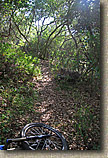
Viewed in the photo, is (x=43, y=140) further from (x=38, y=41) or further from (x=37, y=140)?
(x=38, y=41)

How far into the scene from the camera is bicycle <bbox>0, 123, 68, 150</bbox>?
3.66 feet

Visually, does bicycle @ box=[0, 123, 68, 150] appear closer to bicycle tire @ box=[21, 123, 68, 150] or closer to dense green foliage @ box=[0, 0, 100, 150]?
bicycle tire @ box=[21, 123, 68, 150]

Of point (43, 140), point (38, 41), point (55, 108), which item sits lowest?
point (43, 140)

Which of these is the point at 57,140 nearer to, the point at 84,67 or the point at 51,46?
the point at 84,67

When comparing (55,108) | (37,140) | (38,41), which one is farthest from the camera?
(38,41)

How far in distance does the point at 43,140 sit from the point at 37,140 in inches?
2.0

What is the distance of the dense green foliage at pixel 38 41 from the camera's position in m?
1.61

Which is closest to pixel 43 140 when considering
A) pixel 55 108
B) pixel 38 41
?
pixel 55 108

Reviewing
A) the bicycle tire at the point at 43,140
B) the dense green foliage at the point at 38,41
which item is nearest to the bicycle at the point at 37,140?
the bicycle tire at the point at 43,140

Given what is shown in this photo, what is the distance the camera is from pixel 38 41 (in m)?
2.13

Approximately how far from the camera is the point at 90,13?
1703mm

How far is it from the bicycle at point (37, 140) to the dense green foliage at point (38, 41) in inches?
11.2

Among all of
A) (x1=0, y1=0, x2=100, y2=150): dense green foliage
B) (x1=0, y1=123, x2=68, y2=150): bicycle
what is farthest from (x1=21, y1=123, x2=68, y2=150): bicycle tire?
(x1=0, y1=0, x2=100, y2=150): dense green foliage

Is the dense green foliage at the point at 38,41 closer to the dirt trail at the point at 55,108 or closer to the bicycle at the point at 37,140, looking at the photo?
the dirt trail at the point at 55,108
